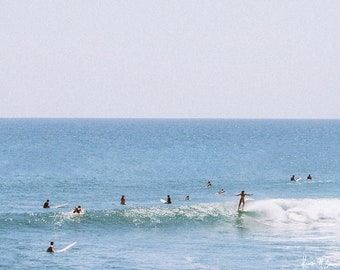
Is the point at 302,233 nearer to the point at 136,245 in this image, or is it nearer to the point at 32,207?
the point at 136,245

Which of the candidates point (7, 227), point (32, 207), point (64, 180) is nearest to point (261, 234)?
point (7, 227)

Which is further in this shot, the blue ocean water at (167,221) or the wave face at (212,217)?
the wave face at (212,217)

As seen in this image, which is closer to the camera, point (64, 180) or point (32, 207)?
point (32, 207)

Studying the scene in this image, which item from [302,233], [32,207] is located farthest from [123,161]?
[302,233]

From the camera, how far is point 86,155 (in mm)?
146875

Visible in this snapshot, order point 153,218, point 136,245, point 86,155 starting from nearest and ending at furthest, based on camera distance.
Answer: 1. point 136,245
2. point 153,218
3. point 86,155

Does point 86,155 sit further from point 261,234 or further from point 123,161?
point 261,234

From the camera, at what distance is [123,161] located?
132 m

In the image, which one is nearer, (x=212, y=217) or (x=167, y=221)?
(x=167, y=221)

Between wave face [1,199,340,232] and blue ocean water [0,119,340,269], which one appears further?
wave face [1,199,340,232]

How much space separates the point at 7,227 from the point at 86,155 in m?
95.6

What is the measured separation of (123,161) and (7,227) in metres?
80.8

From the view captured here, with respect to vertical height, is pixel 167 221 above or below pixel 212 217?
below

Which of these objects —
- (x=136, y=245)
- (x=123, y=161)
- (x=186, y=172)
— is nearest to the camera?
(x=136, y=245)
